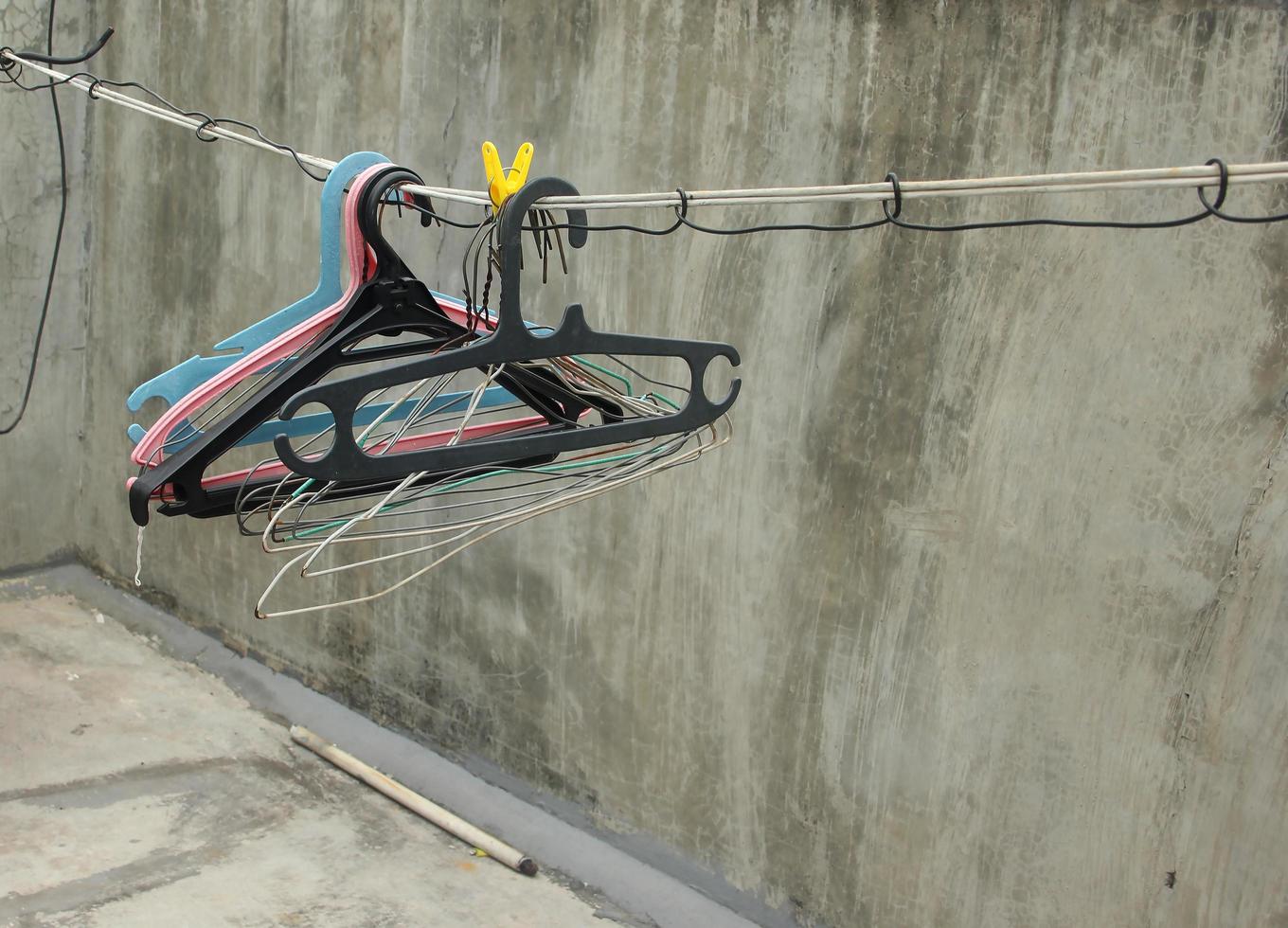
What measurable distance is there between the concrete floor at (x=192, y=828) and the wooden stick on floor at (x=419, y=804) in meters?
0.03

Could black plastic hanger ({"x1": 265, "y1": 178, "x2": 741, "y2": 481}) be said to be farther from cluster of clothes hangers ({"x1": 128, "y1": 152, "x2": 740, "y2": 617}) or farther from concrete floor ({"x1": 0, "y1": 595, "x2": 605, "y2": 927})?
concrete floor ({"x1": 0, "y1": 595, "x2": 605, "y2": 927})

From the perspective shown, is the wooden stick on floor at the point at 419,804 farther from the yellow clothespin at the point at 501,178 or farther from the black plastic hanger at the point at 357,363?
the yellow clothespin at the point at 501,178

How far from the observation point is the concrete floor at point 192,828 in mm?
3357

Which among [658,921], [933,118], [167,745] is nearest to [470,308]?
[933,118]

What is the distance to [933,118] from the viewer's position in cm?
275

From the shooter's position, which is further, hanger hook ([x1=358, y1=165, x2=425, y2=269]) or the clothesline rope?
hanger hook ([x1=358, y1=165, x2=425, y2=269])

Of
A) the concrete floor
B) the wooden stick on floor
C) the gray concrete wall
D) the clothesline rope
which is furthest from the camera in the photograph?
the wooden stick on floor

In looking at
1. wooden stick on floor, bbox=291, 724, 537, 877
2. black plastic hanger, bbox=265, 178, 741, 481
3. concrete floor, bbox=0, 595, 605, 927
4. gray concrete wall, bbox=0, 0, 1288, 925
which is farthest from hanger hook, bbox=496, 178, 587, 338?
wooden stick on floor, bbox=291, 724, 537, 877

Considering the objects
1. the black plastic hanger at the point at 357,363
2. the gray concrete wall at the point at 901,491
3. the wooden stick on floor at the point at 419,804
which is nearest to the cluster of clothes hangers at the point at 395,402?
the black plastic hanger at the point at 357,363

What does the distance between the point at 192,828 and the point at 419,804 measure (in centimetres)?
65

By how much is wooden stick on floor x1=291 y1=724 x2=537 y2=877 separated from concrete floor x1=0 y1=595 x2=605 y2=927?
0.03 meters

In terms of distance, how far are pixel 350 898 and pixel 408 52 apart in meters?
2.50

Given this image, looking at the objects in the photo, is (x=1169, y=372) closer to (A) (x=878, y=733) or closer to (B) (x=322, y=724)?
(A) (x=878, y=733)

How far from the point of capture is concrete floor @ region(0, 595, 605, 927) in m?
3.36
